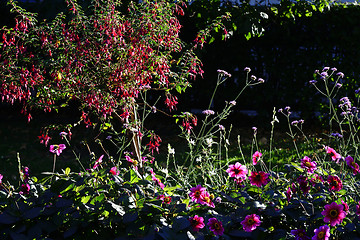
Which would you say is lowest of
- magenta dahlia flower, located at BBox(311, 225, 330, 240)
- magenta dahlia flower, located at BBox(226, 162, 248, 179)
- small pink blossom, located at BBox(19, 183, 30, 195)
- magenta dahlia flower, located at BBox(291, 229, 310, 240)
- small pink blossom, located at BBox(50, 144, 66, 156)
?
small pink blossom, located at BBox(19, 183, 30, 195)

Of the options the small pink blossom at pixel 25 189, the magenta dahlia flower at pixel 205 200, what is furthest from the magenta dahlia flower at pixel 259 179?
the small pink blossom at pixel 25 189

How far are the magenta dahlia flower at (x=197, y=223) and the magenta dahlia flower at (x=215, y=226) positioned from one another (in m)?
0.04

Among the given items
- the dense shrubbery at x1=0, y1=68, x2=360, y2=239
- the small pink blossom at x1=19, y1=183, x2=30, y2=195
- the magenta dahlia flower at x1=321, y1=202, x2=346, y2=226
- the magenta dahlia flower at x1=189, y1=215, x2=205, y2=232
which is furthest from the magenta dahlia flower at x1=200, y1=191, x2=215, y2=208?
the small pink blossom at x1=19, y1=183, x2=30, y2=195

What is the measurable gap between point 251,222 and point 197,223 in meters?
0.25

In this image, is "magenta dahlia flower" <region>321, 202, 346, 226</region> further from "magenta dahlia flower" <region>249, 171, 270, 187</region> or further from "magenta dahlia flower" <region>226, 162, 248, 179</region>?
"magenta dahlia flower" <region>226, 162, 248, 179</region>

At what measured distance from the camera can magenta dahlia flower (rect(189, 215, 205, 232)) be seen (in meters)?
2.16

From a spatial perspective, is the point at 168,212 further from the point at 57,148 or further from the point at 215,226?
the point at 57,148

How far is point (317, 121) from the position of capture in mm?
8109

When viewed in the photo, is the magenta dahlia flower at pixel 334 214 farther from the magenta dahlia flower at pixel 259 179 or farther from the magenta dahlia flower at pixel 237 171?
the magenta dahlia flower at pixel 237 171

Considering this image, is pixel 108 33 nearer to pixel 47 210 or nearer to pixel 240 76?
pixel 47 210

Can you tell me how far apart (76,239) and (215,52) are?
20.5 feet

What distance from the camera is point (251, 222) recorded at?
2146 millimetres

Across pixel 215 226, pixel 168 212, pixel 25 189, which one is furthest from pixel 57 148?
pixel 215 226

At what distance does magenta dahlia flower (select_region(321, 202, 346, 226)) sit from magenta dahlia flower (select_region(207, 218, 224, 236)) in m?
0.48
